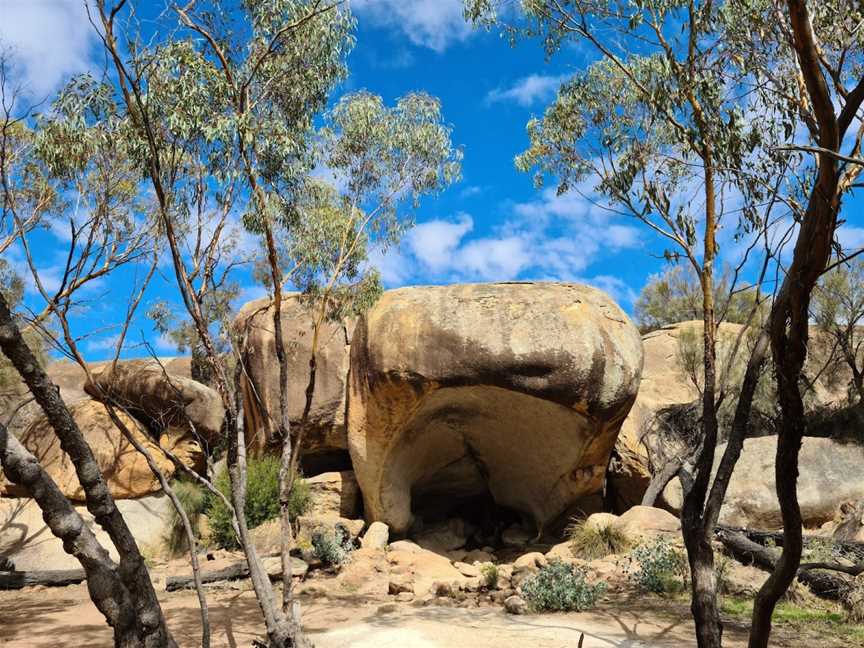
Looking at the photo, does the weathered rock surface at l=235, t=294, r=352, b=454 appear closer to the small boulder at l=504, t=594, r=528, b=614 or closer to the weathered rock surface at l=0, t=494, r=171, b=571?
the weathered rock surface at l=0, t=494, r=171, b=571

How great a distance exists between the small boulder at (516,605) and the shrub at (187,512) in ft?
24.6

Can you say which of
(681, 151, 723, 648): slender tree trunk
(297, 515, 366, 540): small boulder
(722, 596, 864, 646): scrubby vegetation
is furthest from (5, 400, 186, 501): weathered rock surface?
(681, 151, 723, 648): slender tree trunk

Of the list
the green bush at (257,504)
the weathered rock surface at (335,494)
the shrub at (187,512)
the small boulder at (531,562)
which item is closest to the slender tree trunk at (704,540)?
the small boulder at (531,562)

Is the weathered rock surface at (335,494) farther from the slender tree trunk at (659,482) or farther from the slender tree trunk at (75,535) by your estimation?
the slender tree trunk at (75,535)

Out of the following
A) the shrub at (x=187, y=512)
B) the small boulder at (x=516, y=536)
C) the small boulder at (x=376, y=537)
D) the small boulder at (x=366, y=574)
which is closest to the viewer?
the small boulder at (x=366, y=574)

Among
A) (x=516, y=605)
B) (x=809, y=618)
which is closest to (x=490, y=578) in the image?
(x=516, y=605)

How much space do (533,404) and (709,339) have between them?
21.6 feet

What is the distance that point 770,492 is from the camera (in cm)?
1552

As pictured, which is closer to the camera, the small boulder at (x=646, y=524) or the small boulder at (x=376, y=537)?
the small boulder at (x=646, y=524)

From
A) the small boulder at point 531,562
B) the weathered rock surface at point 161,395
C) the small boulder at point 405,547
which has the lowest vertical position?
the small boulder at point 531,562

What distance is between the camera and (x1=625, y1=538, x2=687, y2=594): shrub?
10.5 meters

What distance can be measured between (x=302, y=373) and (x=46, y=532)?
5.56 metres

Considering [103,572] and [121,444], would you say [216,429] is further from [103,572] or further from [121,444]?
[103,572]

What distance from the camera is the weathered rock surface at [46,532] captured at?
14.2 m
